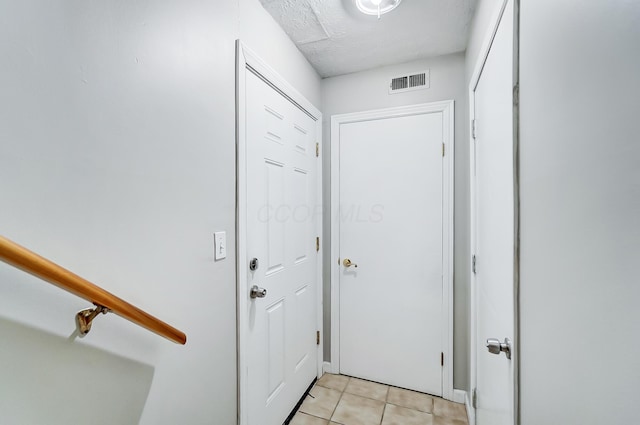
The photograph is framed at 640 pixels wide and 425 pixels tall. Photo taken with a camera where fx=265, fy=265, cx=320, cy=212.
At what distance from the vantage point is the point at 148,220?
85 cm

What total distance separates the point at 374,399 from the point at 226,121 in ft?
6.84

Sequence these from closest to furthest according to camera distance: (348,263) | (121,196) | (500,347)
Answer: (121,196)
(500,347)
(348,263)

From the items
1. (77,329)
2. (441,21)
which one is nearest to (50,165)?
(77,329)

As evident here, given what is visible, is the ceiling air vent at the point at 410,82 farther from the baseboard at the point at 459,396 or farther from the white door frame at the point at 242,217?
the baseboard at the point at 459,396

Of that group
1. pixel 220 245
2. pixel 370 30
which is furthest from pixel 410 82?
pixel 220 245

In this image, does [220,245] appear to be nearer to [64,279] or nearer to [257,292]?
[257,292]

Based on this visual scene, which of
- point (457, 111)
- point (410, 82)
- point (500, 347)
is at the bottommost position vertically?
point (500, 347)

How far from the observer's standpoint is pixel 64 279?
519 mm

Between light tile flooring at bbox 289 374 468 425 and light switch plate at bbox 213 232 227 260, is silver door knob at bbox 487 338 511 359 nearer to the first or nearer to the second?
light switch plate at bbox 213 232 227 260

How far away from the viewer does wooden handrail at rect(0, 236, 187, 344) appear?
0.44 m

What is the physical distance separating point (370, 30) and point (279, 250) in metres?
1.49

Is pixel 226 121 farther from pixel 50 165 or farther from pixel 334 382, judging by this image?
pixel 334 382

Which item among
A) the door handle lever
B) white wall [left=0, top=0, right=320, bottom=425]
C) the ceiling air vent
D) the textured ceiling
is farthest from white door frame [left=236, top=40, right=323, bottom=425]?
the ceiling air vent

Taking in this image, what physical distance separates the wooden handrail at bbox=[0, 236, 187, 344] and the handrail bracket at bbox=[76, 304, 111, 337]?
5cm
